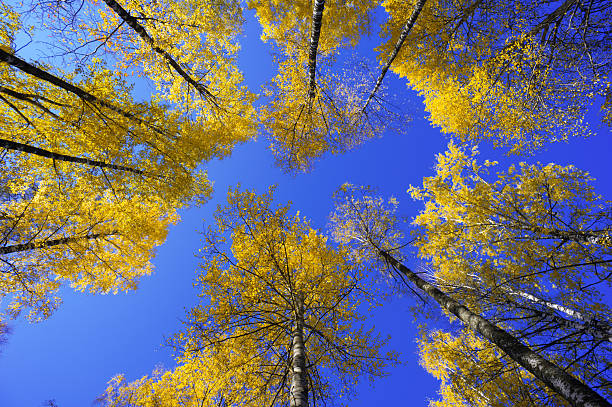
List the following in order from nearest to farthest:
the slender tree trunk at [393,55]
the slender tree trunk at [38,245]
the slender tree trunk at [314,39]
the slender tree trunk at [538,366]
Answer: the slender tree trunk at [538,366] < the slender tree trunk at [314,39] < the slender tree trunk at [393,55] < the slender tree trunk at [38,245]

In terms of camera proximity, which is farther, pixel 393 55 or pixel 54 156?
pixel 393 55

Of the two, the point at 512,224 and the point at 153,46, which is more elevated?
the point at 153,46

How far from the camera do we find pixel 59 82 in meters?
3.94

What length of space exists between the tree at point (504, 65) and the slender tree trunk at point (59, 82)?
254 inches

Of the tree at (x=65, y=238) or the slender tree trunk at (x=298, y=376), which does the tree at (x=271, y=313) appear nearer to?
the slender tree trunk at (x=298, y=376)

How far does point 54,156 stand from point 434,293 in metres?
8.48

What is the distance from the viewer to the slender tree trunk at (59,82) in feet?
11.7

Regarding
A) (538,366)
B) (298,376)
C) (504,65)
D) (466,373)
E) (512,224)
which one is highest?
(504,65)

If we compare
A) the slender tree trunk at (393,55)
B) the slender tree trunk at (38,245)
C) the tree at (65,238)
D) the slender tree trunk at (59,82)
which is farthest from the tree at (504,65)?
the slender tree trunk at (38,245)

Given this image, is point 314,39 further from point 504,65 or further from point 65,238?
point 65,238

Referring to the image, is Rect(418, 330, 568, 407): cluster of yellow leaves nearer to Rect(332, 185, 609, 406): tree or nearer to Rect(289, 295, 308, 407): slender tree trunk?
Rect(332, 185, 609, 406): tree

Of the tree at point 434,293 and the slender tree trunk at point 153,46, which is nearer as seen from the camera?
the tree at point 434,293

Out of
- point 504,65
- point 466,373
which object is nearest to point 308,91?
point 504,65

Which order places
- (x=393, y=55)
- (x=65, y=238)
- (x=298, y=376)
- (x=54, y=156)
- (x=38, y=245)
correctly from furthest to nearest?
(x=65, y=238)
(x=38, y=245)
(x=393, y=55)
(x=54, y=156)
(x=298, y=376)
